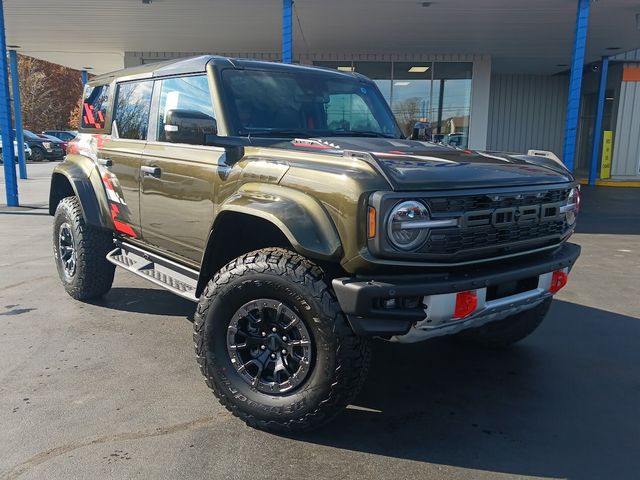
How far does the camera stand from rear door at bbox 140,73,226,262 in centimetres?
335

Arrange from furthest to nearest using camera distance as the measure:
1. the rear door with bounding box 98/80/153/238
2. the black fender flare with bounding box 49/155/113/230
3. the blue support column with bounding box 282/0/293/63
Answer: the blue support column with bounding box 282/0/293/63 → the black fender flare with bounding box 49/155/113/230 → the rear door with bounding box 98/80/153/238

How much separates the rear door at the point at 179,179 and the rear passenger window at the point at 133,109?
150 mm

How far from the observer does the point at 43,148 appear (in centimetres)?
2719

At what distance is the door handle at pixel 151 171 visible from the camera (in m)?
3.75

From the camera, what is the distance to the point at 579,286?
5.93 metres

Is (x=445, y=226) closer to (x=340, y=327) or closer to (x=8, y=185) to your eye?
(x=340, y=327)

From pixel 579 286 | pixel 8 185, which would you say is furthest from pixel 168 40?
pixel 579 286

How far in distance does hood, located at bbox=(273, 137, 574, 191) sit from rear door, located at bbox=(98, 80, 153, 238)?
1454 millimetres

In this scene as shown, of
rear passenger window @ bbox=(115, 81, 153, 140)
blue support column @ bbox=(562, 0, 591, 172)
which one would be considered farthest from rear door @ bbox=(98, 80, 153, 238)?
blue support column @ bbox=(562, 0, 591, 172)

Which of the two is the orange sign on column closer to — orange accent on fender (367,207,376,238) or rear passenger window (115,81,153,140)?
rear passenger window (115,81,153,140)

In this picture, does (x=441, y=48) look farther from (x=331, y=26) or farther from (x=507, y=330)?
(x=507, y=330)

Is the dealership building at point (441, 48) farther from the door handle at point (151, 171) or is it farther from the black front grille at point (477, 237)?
the black front grille at point (477, 237)

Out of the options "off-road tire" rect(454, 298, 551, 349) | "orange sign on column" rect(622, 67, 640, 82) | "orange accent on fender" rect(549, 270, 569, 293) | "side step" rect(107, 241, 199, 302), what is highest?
"orange sign on column" rect(622, 67, 640, 82)

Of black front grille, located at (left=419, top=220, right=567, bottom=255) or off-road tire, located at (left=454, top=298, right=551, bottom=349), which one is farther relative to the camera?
off-road tire, located at (left=454, top=298, right=551, bottom=349)
